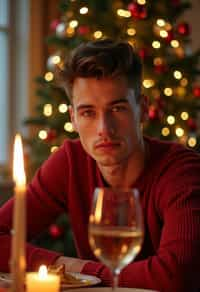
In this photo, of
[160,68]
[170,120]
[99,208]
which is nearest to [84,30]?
[160,68]

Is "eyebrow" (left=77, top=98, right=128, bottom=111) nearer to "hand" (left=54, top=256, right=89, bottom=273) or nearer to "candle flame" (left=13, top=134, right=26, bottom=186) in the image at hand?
"hand" (left=54, top=256, right=89, bottom=273)

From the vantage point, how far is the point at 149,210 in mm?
1860

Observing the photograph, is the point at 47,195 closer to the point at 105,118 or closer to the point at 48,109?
the point at 105,118

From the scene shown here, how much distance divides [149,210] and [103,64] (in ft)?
1.37

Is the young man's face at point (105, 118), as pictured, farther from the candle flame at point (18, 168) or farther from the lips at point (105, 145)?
the candle flame at point (18, 168)

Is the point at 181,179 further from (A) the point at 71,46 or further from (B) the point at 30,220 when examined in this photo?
(A) the point at 71,46

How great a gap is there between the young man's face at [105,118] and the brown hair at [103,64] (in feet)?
0.07

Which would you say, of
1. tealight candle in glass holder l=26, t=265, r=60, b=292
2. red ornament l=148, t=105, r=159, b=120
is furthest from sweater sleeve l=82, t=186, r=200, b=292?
red ornament l=148, t=105, r=159, b=120

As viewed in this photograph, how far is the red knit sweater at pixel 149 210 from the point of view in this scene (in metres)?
1.52

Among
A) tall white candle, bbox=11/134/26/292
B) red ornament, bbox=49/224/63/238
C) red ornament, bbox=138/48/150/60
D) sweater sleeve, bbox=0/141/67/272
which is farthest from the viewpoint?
red ornament, bbox=49/224/63/238

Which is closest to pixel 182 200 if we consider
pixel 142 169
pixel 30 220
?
pixel 142 169

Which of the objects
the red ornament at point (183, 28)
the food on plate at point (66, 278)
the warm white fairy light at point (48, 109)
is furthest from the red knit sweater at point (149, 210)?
the red ornament at point (183, 28)

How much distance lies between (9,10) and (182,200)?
359 cm

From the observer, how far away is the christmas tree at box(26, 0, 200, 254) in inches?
152
